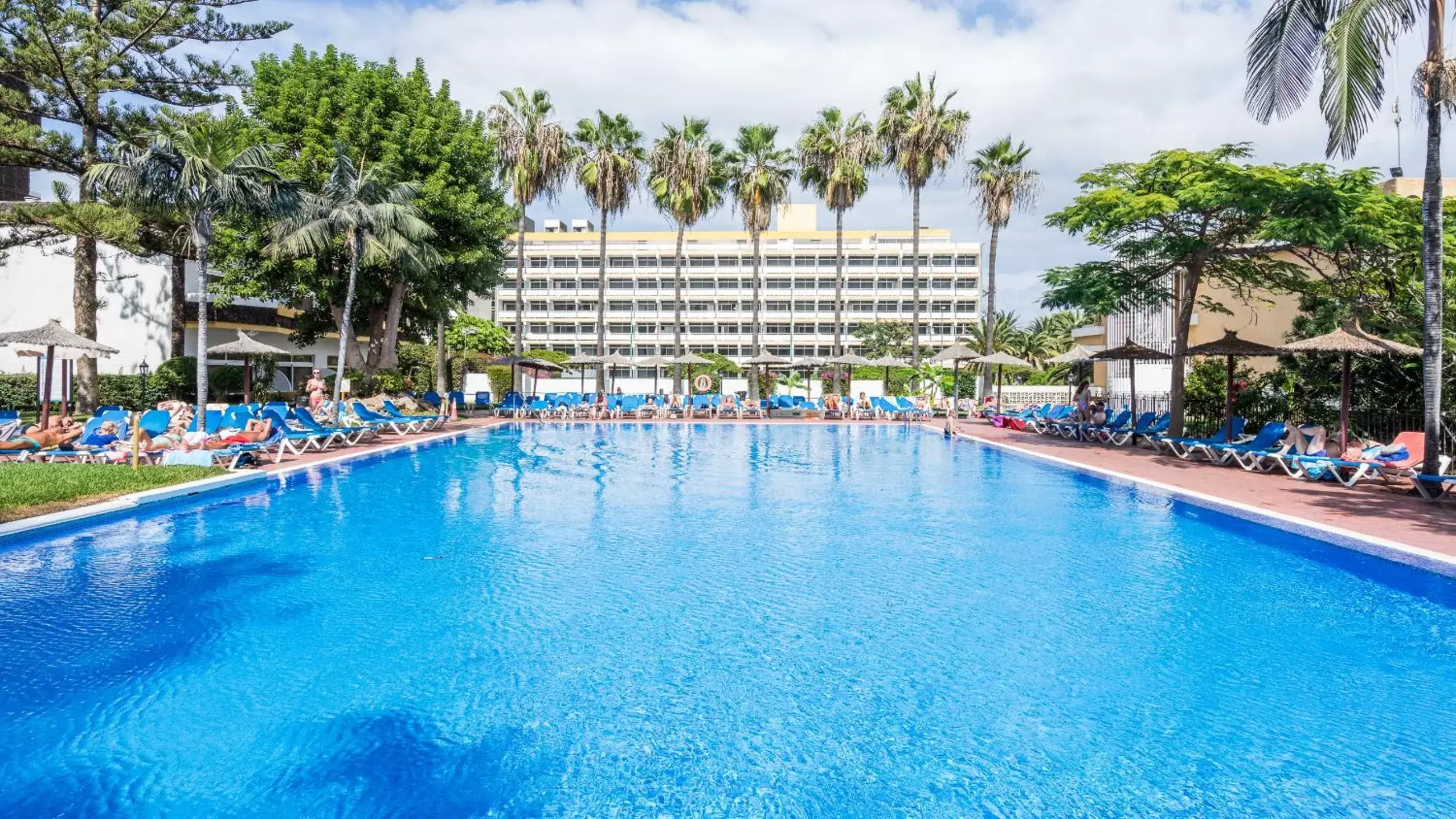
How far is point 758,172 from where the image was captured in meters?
35.7

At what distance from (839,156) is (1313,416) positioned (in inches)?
876

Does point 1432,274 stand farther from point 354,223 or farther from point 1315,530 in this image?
point 354,223

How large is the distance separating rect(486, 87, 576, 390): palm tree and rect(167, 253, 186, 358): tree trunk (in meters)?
11.0

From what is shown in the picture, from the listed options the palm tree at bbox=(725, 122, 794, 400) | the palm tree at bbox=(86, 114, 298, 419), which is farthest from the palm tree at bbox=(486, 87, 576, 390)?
the palm tree at bbox=(86, 114, 298, 419)

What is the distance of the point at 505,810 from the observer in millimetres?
3361

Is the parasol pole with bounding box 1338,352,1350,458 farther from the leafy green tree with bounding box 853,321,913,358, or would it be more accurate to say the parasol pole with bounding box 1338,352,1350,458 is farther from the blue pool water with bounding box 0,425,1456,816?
the leafy green tree with bounding box 853,321,913,358

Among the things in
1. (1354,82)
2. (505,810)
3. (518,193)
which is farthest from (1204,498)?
(518,193)

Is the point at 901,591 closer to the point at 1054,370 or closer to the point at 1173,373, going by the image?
the point at 1173,373

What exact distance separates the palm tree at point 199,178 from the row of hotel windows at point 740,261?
58.9 m

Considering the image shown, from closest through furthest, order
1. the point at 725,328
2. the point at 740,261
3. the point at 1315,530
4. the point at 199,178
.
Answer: the point at 1315,530 → the point at 199,178 → the point at 740,261 → the point at 725,328

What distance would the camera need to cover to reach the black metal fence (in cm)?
1463

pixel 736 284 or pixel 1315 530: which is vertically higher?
pixel 736 284

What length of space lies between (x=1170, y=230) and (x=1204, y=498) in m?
7.58

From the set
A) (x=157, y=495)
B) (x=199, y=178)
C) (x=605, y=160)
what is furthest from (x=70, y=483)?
(x=605, y=160)
